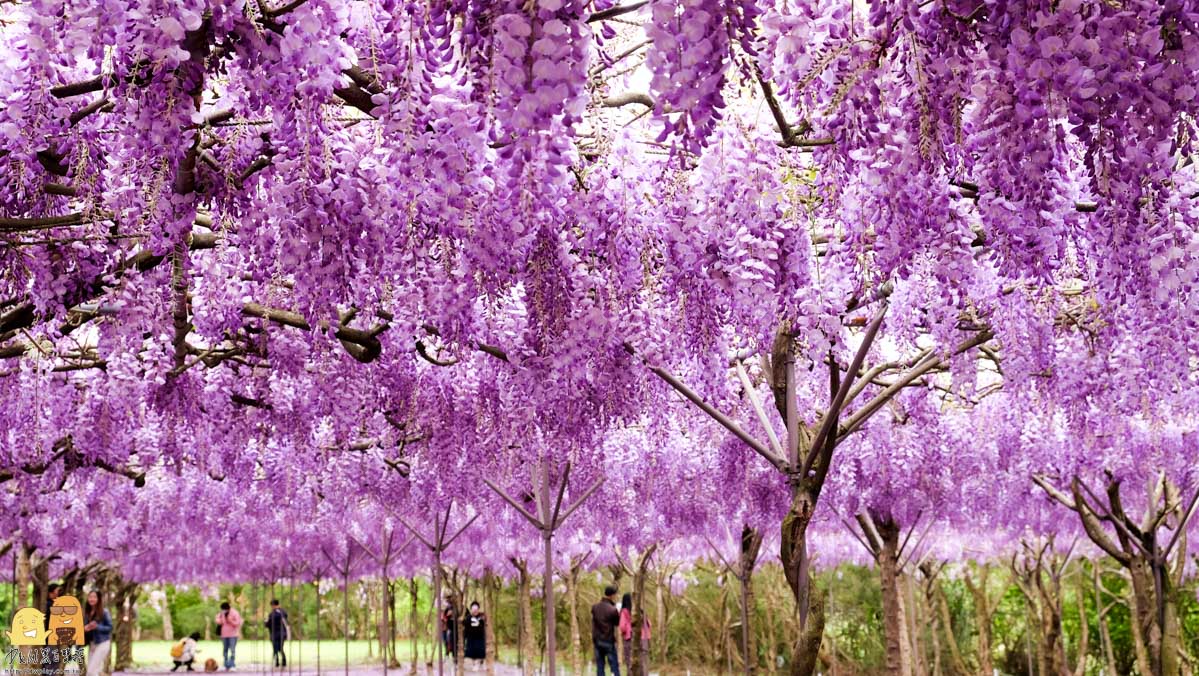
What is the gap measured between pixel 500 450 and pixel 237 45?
244 inches

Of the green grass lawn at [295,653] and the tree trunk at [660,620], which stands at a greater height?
the tree trunk at [660,620]

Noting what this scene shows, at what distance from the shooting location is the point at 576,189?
459 centimetres

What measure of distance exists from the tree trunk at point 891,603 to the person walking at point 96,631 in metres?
8.34

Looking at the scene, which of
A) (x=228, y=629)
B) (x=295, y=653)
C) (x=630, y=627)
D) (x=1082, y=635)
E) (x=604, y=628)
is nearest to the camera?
(x=604, y=628)

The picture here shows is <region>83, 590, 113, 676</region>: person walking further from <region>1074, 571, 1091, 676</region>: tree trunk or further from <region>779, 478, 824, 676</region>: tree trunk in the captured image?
<region>1074, 571, 1091, 676</region>: tree trunk

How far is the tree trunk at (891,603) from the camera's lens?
11797 millimetres

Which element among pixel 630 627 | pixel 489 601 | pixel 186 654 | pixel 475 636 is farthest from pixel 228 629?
pixel 630 627

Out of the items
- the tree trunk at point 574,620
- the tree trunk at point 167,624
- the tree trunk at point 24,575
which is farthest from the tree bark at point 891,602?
the tree trunk at point 167,624

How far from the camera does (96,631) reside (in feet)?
47.4

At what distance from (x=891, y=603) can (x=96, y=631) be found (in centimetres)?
912

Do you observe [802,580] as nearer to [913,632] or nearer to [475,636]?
[913,632]

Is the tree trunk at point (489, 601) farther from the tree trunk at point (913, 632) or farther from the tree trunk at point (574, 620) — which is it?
the tree trunk at point (913, 632)

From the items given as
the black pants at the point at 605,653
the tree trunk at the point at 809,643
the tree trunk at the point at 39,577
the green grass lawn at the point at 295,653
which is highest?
the tree trunk at the point at 39,577

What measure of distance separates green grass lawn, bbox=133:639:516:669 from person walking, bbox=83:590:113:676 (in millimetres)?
9447
